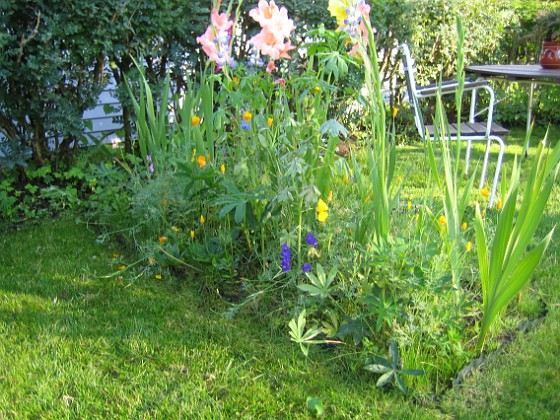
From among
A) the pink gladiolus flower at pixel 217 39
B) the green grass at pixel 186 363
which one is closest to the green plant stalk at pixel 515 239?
the green grass at pixel 186 363

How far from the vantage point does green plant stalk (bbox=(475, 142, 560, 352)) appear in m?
1.93

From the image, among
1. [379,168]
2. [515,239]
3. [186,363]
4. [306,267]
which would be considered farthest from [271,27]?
[186,363]

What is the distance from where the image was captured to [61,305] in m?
2.57

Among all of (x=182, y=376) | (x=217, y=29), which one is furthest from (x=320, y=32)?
(x=182, y=376)

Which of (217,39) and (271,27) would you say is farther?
(217,39)

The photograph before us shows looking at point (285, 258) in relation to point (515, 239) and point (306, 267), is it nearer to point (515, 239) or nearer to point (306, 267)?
point (306, 267)

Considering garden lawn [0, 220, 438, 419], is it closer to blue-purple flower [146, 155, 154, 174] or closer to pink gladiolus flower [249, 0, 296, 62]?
blue-purple flower [146, 155, 154, 174]

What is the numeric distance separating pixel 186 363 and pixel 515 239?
1.27 m

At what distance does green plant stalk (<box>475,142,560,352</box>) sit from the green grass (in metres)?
0.30

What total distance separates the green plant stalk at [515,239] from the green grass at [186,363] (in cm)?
30

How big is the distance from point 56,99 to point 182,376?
243 centimetres

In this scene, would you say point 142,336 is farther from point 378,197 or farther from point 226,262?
point 378,197

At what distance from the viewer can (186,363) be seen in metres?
2.18

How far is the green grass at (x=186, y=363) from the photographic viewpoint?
1.93m
